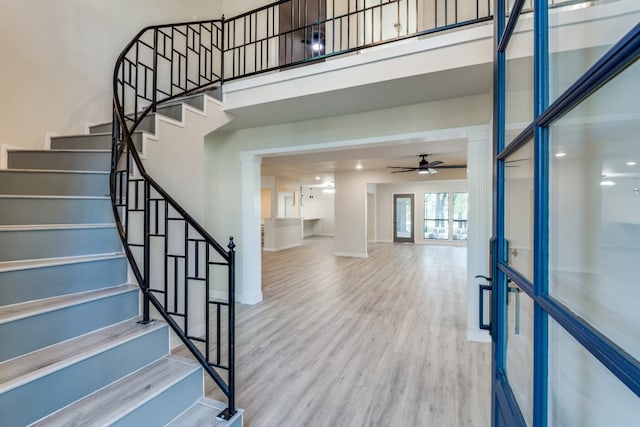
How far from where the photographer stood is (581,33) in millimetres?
596

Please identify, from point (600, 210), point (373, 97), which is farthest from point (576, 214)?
point (373, 97)

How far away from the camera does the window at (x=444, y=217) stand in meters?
11.7

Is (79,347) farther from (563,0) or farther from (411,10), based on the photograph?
(411,10)

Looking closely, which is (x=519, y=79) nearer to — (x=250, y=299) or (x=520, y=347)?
(x=520, y=347)

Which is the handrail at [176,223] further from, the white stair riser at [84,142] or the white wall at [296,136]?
the white wall at [296,136]

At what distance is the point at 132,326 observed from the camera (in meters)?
1.90

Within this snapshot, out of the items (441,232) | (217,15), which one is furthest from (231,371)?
(441,232)

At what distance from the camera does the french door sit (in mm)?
452

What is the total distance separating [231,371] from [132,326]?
0.72 metres

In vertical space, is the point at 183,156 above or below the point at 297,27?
below

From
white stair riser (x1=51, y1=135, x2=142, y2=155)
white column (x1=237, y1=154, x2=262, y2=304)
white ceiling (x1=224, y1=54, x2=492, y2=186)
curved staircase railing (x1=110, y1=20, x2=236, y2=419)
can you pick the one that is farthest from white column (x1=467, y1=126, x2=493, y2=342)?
white stair riser (x1=51, y1=135, x2=142, y2=155)

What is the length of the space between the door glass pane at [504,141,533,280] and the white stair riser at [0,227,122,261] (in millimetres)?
2586

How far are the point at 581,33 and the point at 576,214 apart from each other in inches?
14.2

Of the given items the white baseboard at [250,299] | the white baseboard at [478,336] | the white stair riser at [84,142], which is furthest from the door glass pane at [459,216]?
the white stair riser at [84,142]
